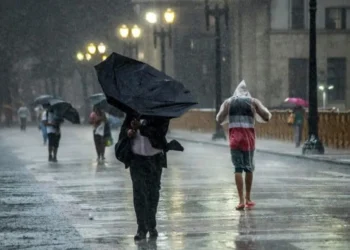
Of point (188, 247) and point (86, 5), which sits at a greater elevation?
point (86, 5)

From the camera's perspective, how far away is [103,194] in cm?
1923

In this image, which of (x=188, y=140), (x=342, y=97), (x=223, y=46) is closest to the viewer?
(x=188, y=140)

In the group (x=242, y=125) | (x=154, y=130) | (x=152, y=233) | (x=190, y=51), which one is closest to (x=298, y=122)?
(x=242, y=125)

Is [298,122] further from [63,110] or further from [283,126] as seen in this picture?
[63,110]

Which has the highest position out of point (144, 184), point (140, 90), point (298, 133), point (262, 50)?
point (262, 50)

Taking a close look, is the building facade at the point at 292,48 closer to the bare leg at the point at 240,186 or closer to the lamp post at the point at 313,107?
the lamp post at the point at 313,107

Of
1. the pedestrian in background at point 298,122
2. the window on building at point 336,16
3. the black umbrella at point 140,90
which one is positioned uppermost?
the window on building at point 336,16

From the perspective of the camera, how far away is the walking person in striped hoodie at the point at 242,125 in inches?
636

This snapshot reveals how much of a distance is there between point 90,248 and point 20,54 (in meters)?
79.7

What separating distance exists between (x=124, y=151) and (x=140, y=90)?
697mm

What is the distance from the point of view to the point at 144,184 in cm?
1273

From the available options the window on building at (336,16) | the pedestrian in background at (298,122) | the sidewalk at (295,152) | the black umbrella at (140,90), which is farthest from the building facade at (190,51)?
the black umbrella at (140,90)

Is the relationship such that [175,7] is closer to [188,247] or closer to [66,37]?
[66,37]

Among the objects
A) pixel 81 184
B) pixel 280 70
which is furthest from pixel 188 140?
pixel 81 184
